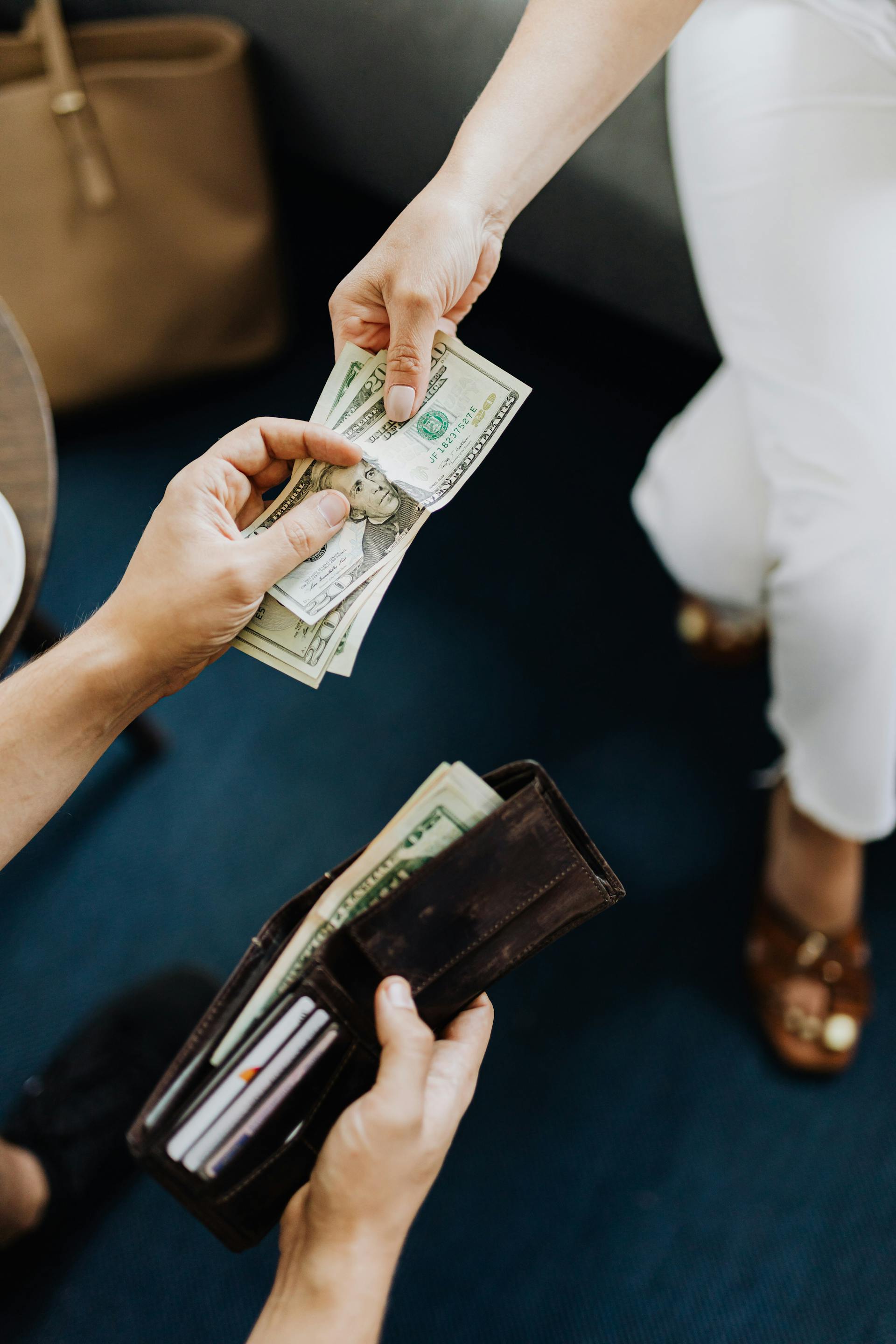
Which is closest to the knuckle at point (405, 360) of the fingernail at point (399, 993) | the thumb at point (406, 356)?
the thumb at point (406, 356)

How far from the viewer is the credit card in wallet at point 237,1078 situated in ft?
1.62

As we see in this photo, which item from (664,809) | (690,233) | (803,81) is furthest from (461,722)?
(803,81)

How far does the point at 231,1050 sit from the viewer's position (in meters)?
0.51

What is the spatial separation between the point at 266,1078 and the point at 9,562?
0.43 metres

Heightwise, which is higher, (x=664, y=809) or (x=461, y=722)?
(x=461, y=722)

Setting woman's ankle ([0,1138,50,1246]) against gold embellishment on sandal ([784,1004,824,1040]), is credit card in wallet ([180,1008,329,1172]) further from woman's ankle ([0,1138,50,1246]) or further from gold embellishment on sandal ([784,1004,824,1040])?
gold embellishment on sandal ([784,1004,824,1040])

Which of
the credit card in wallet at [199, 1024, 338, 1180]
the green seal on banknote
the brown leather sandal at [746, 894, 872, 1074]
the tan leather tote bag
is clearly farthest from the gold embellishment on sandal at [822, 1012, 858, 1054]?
the tan leather tote bag

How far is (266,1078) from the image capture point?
0.50m

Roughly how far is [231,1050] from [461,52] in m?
0.67

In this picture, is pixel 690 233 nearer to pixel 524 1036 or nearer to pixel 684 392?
pixel 684 392

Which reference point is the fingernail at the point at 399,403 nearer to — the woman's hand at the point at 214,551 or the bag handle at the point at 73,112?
the woman's hand at the point at 214,551

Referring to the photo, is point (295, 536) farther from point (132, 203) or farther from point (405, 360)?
point (132, 203)

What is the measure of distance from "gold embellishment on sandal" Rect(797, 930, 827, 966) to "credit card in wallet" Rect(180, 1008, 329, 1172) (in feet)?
2.45

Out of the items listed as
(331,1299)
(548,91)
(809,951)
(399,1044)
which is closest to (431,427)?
(548,91)
